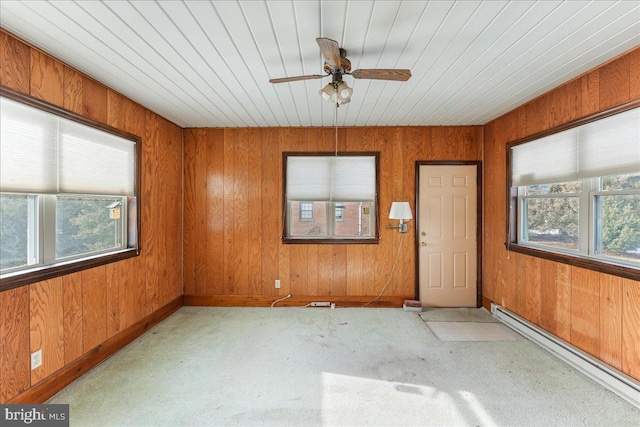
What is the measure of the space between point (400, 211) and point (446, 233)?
90 centimetres

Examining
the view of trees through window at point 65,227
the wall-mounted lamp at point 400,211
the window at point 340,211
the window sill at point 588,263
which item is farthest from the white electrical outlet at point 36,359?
the window sill at point 588,263

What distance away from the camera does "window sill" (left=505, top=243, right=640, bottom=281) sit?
6.64ft

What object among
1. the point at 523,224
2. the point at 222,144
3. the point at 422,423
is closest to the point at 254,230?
the point at 222,144

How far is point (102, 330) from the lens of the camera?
2.50 meters

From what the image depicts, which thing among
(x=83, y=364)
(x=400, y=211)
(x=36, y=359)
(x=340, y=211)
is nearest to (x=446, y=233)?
(x=400, y=211)

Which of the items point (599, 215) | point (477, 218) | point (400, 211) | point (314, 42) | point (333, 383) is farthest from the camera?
point (477, 218)

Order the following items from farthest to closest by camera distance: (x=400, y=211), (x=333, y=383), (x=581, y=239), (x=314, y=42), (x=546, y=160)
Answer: (x=400, y=211) → (x=546, y=160) → (x=581, y=239) → (x=333, y=383) → (x=314, y=42)

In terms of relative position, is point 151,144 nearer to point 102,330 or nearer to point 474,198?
point 102,330

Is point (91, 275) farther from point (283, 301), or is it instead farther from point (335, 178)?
point (335, 178)

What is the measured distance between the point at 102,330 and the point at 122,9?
266 centimetres

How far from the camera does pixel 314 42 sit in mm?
1859

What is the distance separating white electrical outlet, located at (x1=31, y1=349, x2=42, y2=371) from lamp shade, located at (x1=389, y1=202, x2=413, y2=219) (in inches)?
141

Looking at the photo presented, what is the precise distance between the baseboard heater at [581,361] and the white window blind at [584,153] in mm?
1567

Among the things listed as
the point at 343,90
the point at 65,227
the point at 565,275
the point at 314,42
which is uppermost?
the point at 314,42
